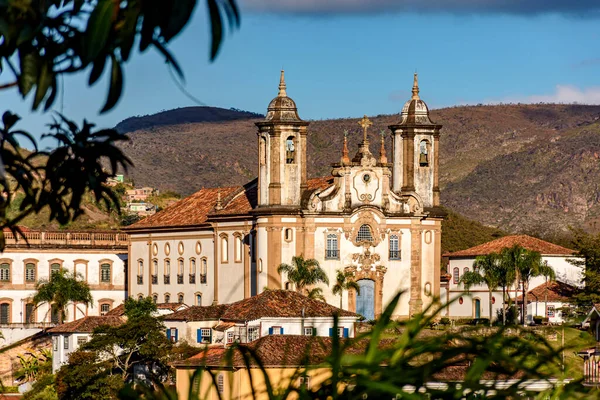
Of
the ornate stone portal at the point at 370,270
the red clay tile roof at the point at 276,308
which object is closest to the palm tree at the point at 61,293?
the ornate stone portal at the point at 370,270

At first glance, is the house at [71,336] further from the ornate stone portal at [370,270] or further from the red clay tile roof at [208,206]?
the ornate stone portal at [370,270]

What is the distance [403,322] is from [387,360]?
0.48 feet

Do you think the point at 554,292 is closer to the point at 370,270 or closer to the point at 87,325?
the point at 370,270

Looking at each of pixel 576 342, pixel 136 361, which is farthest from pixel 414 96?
pixel 576 342

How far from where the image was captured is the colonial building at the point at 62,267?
8475cm

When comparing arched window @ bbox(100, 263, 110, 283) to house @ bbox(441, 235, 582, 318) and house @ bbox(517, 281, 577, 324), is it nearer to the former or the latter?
house @ bbox(441, 235, 582, 318)

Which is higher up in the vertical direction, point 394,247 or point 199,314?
point 394,247

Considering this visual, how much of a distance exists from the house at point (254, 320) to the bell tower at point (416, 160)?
41.0 ft

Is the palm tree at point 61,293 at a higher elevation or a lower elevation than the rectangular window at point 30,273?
lower

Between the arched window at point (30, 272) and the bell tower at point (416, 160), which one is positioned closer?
the bell tower at point (416, 160)

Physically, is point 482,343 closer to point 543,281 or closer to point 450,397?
Answer: point 450,397

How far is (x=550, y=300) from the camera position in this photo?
259 ft

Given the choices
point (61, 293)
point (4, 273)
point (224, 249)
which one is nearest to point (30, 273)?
point (4, 273)

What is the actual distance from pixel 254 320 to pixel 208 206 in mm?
22470
